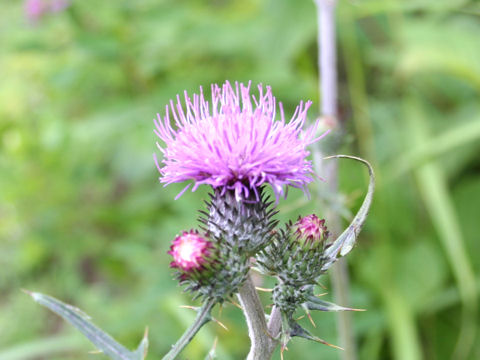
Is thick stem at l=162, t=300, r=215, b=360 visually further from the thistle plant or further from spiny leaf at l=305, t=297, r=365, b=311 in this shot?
spiny leaf at l=305, t=297, r=365, b=311

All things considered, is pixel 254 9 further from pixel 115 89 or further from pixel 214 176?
pixel 214 176

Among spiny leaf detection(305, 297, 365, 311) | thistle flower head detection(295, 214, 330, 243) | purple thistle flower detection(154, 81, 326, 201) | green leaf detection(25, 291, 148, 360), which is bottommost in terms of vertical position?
green leaf detection(25, 291, 148, 360)

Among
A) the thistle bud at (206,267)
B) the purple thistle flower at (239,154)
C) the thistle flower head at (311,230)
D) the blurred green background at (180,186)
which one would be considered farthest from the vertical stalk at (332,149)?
the thistle bud at (206,267)

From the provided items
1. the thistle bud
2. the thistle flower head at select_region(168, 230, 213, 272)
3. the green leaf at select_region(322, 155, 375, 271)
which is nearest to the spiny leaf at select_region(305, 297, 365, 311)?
the green leaf at select_region(322, 155, 375, 271)

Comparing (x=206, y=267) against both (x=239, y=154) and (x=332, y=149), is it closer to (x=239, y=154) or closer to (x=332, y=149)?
(x=239, y=154)

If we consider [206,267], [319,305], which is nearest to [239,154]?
[206,267]

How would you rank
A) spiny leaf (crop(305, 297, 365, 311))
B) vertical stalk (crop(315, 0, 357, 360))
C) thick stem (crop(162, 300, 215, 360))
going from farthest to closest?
vertical stalk (crop(315, 0, 357, 360)) → spiny leaf (crop(305, 297, 365, 311)) → thick stem (crop(162, 300, 215, 360))

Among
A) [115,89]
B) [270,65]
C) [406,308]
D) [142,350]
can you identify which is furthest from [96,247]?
[142,350]
